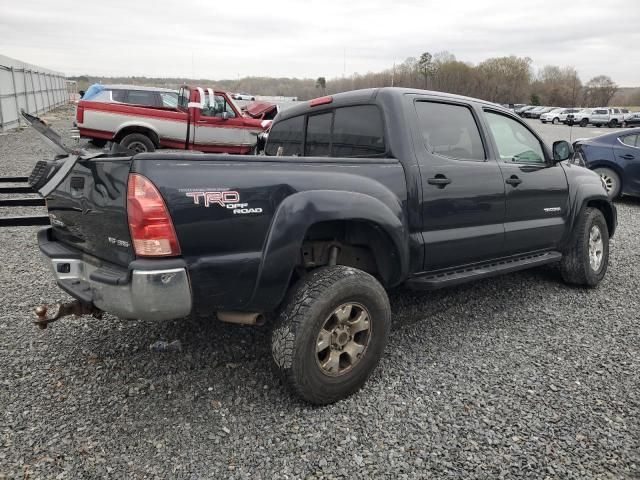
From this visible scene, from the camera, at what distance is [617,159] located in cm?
912

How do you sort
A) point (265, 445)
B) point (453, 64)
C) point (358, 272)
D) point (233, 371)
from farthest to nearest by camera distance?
point (453, 64)
point (233, 371)
point (358, 272)
point (265, 445)

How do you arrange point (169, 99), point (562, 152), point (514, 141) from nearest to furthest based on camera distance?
point (514, 141) < point (562, 152) < point (169, 99)

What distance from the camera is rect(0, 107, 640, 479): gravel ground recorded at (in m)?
2.30

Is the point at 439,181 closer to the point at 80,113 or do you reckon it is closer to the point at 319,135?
the point at 319,135

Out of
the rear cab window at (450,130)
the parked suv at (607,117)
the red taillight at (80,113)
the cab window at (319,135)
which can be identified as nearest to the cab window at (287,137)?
the cab window at (319,135)

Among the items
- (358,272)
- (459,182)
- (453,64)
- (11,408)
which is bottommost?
(11,408)

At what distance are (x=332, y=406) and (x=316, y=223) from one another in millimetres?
1056

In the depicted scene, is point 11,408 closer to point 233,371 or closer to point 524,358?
point 233,371

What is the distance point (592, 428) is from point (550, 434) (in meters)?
0.26

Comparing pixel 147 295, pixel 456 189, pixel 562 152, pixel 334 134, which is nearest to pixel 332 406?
pixel 147 295

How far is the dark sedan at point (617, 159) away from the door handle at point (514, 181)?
591cm

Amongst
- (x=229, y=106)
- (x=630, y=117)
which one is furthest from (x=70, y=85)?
(x=630, y=117)

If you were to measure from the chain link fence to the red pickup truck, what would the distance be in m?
7.20

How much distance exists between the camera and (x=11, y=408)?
2643 millimetres
